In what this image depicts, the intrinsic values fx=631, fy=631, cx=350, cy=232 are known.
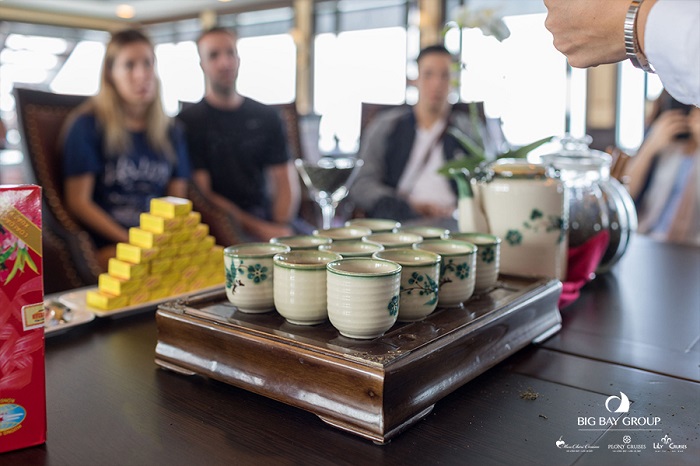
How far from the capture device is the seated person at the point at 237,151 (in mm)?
2643

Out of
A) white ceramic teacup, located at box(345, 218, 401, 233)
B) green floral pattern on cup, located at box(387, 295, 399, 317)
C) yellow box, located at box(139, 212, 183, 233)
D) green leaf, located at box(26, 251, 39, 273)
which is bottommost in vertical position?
green floral pattern on cup, located at box(387, 295, 399, 317)

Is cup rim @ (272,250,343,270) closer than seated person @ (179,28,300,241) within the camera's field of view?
Yes

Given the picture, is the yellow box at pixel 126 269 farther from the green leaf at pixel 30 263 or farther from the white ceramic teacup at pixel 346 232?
the green leaf at pixel 30 263

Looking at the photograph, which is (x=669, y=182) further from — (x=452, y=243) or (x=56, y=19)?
(x=56, y=19)

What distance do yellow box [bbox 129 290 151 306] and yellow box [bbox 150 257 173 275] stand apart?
0.03m

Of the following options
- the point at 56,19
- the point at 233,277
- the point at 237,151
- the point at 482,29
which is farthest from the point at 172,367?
the point at 56,19

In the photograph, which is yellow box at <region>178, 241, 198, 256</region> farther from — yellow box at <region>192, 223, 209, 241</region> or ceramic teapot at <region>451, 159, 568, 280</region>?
ceramic teapot at <region>451, 159, 568, 280</region>

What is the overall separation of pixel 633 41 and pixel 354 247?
0.38 metres

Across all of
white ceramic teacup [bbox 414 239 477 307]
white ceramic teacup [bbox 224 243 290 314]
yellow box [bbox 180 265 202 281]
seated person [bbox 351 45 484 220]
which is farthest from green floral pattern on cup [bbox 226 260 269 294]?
seated person [bbox 351 45 484 220]

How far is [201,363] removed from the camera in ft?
2.24

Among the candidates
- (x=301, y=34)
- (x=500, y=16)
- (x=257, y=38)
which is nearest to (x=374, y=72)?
(x=301, y=34)

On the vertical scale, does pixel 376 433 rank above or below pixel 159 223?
below

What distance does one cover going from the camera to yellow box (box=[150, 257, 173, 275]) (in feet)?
3.10

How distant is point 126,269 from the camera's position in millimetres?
918
